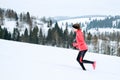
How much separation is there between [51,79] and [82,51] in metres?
3.17

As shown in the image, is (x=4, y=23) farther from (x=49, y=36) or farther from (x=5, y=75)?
(x=5, y=75)

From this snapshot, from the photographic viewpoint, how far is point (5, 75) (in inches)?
259

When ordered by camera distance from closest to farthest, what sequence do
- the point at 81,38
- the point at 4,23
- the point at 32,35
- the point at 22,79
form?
the point at 22,79 → the point at 81,38 → the point at 32,35 → the point at 4,23

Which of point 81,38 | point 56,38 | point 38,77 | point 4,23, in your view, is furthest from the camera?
point 4,23

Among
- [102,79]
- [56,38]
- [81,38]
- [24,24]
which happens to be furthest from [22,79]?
[24,24]

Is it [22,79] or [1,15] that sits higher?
[1,15]

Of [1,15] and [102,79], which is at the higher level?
[1,15]

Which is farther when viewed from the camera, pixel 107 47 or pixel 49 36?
pixel 107 47

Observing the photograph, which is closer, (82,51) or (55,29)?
(82,51)

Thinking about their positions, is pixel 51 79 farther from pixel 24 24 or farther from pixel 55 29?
pixel 24 24

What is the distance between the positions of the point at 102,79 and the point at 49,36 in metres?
133

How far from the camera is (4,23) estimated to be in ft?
600

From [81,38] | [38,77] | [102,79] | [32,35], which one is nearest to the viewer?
[38,77]

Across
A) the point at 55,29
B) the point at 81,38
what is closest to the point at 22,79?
the point at 81,38
